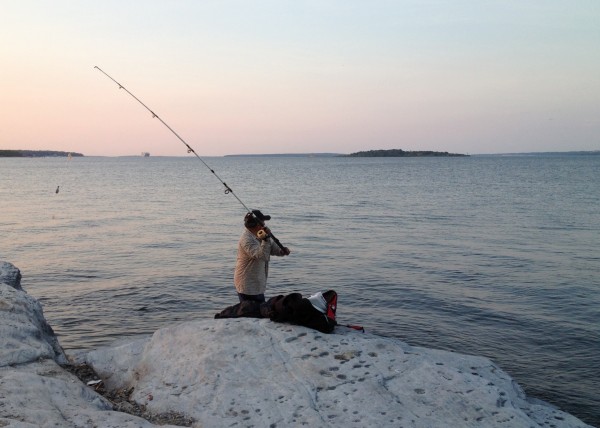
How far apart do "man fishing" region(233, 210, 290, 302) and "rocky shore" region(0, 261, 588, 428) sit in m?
1.25

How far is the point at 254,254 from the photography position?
7.45 meters

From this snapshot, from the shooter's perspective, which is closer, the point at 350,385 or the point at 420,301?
the point at 350,385

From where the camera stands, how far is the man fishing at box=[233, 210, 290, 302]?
24.5 ft

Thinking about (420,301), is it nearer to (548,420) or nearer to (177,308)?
(177,308)

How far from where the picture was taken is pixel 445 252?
695 inches

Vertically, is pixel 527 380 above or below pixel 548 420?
below

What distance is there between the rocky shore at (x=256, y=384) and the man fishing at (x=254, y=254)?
1.25 m

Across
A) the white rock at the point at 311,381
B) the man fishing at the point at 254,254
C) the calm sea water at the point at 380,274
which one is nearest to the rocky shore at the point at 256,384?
the white rock at the point at 311,381

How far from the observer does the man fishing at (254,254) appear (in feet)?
24.5

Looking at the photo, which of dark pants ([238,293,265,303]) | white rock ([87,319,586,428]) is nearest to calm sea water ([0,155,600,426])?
white rock ([87,319,586,428])

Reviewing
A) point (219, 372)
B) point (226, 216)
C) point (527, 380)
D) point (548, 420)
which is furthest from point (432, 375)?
point (226, 216)

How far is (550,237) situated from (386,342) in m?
16.4

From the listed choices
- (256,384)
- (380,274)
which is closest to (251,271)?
(256,384)

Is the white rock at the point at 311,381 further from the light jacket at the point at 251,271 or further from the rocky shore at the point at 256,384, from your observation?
the light jacket at the point at 251,271
